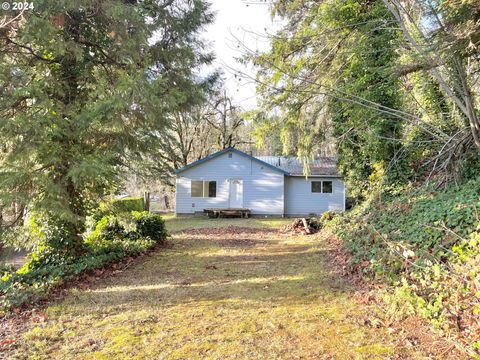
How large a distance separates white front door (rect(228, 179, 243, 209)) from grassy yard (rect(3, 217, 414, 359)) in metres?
11.3

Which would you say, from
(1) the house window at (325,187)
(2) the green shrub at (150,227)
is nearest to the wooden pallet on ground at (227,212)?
(1) the house window at (325,187)

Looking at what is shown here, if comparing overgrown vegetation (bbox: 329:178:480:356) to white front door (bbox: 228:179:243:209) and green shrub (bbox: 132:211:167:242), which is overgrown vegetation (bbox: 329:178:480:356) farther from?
white front door (bbox: 228:179:243:209)

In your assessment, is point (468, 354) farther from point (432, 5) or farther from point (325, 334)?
point (432, 5)

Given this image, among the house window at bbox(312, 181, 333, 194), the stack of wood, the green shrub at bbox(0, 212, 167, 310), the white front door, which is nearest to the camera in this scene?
the green shrub at bbox(0, 212, 167, 310)

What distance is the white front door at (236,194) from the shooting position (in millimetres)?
18078

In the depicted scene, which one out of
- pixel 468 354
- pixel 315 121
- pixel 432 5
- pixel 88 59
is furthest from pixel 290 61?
pixel 468 354

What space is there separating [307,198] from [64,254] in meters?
14.2

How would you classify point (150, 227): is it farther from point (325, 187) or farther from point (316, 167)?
point (316, 167)

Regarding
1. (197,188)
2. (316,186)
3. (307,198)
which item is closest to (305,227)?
(307,198)

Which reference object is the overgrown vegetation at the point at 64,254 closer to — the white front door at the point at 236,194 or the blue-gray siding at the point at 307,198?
the white front door at the point at 236,194

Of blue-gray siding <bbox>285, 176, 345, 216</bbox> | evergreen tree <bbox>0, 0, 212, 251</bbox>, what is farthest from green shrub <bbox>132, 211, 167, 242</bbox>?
blue-gray siding <bbox>285, 176, 345, 216</bbox>

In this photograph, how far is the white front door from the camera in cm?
1808

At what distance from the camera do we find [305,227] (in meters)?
11.3

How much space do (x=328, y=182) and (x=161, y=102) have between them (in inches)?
548
